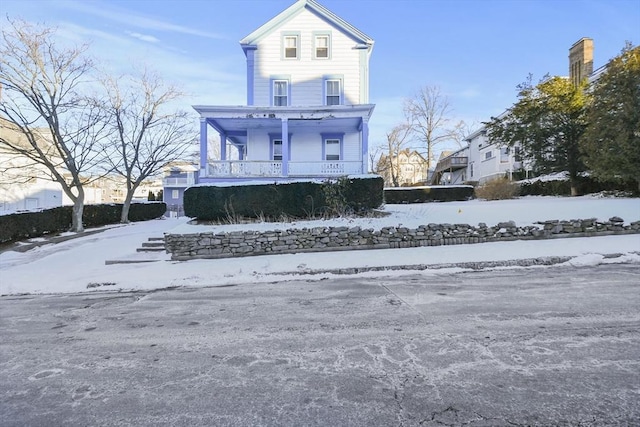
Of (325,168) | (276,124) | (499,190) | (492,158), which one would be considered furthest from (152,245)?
(492,158)

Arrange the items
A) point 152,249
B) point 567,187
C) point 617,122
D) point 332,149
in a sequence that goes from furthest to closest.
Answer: point 332,149
point 567,187
point 617,122
point 152,249

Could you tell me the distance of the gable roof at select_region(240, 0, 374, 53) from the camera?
786 inches

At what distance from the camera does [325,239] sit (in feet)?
33.5

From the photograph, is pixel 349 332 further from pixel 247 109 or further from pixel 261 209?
pixel 247 109

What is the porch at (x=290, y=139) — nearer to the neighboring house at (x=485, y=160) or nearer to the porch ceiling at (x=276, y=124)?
the porch ceiling at (x=276, y=124)

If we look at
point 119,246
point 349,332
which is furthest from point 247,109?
point 349,332

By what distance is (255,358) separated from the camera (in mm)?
3568

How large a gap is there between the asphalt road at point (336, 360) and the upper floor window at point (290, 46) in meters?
17.4

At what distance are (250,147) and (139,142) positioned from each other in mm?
8490

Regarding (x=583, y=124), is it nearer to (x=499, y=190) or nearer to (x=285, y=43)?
(x=499, y=190)

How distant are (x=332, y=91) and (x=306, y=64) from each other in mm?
2045

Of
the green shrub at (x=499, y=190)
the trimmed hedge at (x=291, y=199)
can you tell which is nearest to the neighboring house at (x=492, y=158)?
the green shrub at (x=499, y=190)

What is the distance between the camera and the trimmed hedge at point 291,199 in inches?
474

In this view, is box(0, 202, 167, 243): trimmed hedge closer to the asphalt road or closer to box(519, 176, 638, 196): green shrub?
the asphalt road
